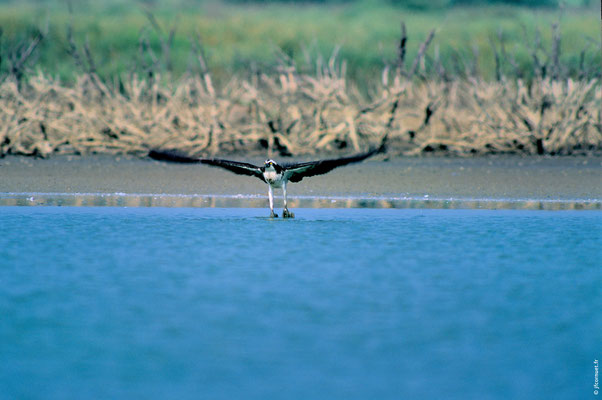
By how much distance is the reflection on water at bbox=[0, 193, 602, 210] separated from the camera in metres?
10.6

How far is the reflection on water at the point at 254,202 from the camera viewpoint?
10.6 metres

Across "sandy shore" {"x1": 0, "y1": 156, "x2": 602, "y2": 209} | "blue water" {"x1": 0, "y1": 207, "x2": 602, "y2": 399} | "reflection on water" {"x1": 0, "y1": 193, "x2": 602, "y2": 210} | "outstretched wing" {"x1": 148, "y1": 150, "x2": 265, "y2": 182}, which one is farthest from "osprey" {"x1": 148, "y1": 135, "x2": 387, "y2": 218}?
"sandy shore" {"x1": 0, "y1": 156, "x2": 602, "y2": 209}

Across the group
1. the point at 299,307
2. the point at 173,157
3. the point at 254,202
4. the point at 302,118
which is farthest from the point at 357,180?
the point at 299,307

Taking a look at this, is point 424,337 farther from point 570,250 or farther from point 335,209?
point 335,209

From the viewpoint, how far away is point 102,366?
4.71 metres

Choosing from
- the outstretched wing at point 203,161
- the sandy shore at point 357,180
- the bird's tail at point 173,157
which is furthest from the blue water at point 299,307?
the sandy shore at point 357,180

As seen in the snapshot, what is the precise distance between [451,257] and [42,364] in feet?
12.7

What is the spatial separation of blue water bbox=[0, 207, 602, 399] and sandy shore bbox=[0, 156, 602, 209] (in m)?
1.87

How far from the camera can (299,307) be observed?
5.94 metres

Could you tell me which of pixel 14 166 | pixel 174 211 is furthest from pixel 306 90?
pixel 174 211

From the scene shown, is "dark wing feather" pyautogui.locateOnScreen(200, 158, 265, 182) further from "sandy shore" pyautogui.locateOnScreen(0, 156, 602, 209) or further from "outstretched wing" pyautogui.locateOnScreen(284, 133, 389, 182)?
"sandy shore" pyautogui.locateOnScreen(0, 156, 602, 209)

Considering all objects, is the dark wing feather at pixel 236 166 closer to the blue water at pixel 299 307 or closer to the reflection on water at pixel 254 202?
the blue water at pixel 299 307

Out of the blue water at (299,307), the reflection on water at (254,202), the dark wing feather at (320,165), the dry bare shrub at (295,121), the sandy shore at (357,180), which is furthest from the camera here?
the dry bare shrub at (295,121)

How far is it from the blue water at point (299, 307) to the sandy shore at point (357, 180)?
1.87 meters
